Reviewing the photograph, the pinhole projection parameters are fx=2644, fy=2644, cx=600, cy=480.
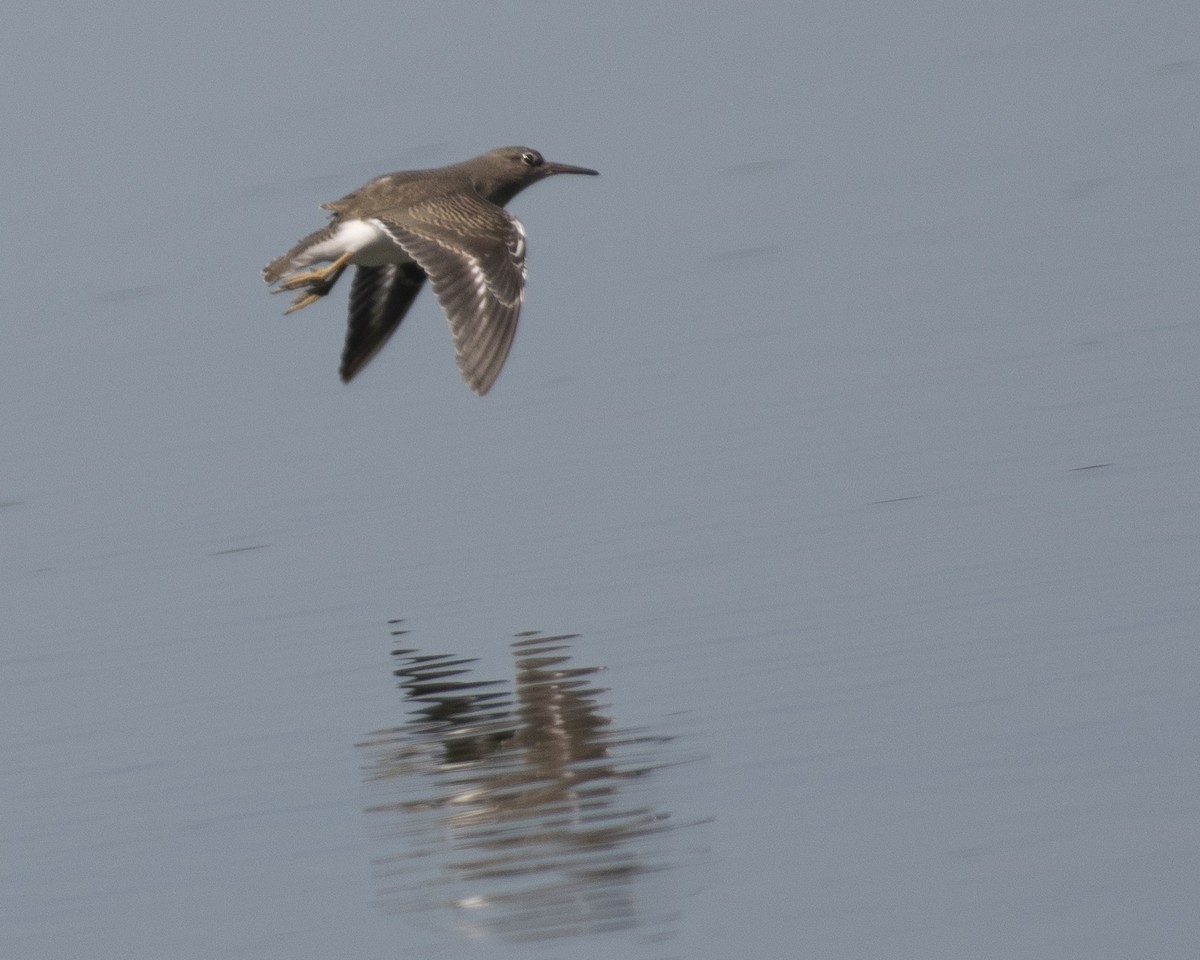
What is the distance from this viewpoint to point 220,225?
76.5ft

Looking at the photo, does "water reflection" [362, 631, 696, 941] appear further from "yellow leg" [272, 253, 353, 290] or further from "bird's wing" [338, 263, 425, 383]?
"bird's wing" [338, 263, 425, 383]

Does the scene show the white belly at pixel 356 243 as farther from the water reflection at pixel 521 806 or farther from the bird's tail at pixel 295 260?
the water reflection at pixel 521 806

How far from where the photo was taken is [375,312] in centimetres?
1385

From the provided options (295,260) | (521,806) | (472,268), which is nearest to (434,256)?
(472,268)

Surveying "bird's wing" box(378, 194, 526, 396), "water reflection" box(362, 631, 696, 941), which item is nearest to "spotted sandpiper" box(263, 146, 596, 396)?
"bird's wing" box(378, 194, 526, 396)

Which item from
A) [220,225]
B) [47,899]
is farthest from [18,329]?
[47,899]

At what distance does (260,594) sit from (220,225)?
11.4 meters

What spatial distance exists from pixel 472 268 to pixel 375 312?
1.98 meters

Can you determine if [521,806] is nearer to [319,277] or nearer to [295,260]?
[295,260]

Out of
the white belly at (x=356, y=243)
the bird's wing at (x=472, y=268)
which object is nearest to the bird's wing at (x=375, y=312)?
the white belly at (x=356, y=243)

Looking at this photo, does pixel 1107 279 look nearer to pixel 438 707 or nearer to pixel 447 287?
pixel 447 287

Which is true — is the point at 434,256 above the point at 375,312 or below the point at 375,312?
above

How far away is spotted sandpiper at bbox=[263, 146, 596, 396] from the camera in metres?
11.7

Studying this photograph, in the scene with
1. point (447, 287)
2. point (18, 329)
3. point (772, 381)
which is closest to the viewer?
point (447, 287)
